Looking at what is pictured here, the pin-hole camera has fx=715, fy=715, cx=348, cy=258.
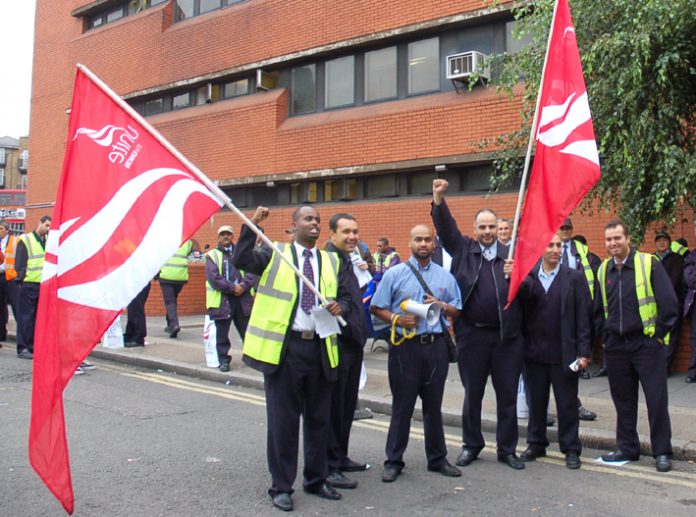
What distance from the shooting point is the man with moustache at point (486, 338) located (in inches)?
228

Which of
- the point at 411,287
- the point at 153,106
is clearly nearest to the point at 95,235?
the point at 411,287

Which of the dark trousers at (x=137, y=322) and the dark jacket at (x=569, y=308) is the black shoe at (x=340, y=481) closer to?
the dark jacket at (x=569, y=308)

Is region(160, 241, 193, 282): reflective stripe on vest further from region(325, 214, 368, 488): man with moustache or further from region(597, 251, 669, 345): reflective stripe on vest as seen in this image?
region(597, 251, 669, 345): reflective stripe on vest

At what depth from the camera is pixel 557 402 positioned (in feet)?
19.7

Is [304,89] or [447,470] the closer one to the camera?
[447,470]

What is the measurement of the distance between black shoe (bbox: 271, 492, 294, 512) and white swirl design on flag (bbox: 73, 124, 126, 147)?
253 centimetres

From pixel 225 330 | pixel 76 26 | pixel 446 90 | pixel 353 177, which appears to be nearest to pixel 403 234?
pixel 353 177

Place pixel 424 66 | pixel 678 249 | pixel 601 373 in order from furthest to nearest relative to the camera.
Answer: pixel 424 66, pixel 678 249, pixel 601 373

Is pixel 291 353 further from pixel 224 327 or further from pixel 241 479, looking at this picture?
pixel 224 327

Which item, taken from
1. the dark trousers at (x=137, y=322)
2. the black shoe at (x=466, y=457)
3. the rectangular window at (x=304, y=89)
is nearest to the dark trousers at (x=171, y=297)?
the dark trousers at (x=137, y=322)

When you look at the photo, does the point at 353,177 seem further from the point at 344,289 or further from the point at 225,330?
the point at 344,289

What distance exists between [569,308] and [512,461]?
1.35 metres

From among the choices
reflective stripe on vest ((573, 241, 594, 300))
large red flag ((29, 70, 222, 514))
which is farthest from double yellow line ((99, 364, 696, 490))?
large red flag ((29, 70, 222, 514))

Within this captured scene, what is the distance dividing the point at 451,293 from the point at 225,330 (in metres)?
5.29
